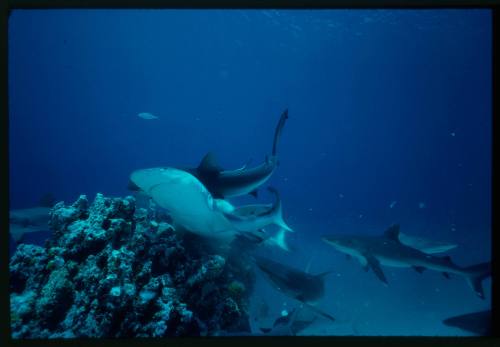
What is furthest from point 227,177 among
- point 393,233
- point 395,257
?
point 393,233

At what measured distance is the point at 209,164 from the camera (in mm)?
5945

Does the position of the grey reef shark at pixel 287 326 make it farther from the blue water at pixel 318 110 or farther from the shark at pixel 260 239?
the blue water at pixel 318 110

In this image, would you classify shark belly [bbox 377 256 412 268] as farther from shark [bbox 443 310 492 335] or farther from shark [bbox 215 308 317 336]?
shark [bbox 215 308 317 336]

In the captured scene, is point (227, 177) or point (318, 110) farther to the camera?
point (318, 110)

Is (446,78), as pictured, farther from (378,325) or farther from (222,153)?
(222,153)

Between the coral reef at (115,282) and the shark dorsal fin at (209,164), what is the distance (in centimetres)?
134

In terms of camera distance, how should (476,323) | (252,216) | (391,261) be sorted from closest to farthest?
(476,323) → (252,216) → (391,261)

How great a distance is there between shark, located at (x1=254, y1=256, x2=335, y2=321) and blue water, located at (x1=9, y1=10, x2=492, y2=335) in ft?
12.8

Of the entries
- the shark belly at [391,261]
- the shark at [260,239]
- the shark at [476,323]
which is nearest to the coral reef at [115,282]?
the shark at [260,239]

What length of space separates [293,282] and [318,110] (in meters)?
72.8

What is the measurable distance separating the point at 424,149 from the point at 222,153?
6564 centimetres

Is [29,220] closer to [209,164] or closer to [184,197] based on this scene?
[209,164]

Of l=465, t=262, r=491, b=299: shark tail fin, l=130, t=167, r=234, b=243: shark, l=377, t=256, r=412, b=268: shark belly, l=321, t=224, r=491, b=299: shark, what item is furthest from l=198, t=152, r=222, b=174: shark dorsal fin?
l=465, t=262, r=491, b=299: shark tail fin

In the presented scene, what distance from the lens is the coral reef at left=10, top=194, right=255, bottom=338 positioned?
134 inches
